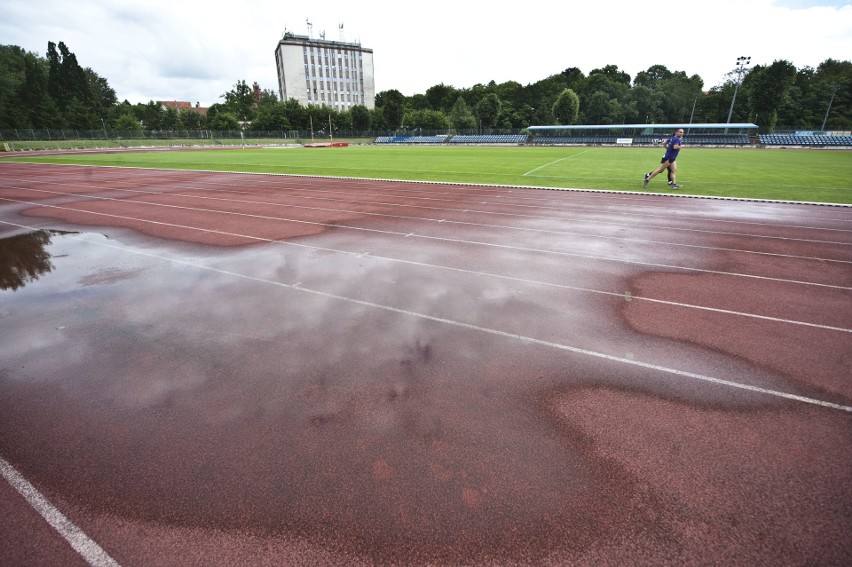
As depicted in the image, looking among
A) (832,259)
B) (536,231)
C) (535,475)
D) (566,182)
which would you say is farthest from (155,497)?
(566,182)

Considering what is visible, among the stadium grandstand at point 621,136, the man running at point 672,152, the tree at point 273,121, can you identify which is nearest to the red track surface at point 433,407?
the man running at point 672,152

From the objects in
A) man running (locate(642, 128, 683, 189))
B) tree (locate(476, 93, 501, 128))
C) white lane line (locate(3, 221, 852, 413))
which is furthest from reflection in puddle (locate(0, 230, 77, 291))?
tree (locate(476, 93, 501, 128))

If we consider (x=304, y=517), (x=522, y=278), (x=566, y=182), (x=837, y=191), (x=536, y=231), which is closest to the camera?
(x=304, y=517)

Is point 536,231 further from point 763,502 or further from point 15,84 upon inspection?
point 15,84

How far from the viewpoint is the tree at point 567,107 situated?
250 ft

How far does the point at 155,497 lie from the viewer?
3.16m

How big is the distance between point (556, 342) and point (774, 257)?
274 inches

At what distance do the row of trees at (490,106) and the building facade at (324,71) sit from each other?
1511 centimetres

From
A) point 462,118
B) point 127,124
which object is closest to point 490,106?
point 462,118

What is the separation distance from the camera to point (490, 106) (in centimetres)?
8469

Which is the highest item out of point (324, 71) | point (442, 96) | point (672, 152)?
point (324, 71)

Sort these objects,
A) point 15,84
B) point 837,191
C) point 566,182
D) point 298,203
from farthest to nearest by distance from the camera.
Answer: point 15,84
point 566,182
point 837,191
point 298,203

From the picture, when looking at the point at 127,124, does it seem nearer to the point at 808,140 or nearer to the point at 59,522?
the point at 59,522

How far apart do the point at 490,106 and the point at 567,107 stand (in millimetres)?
15763
